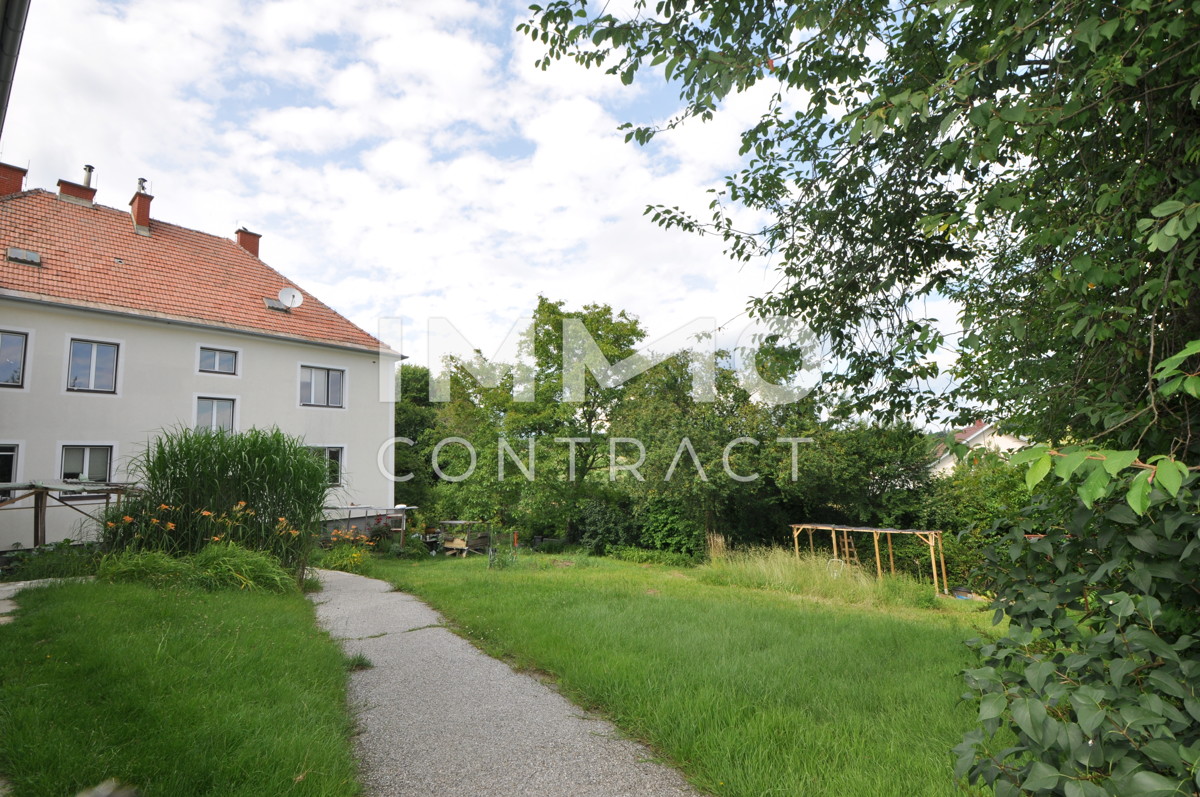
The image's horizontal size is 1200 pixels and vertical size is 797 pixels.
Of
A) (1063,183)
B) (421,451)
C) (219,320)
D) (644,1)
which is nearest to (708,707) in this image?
(1063,183)

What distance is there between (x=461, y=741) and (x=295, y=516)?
6.62m

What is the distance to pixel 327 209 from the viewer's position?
11.4 m

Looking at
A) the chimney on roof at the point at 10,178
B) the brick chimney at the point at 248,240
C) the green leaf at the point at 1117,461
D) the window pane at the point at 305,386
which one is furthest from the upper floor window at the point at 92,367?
the green leaf at the point at 1117,461

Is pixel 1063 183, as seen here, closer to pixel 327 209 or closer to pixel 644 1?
pixel 644 1

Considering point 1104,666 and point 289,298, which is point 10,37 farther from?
point 289,298

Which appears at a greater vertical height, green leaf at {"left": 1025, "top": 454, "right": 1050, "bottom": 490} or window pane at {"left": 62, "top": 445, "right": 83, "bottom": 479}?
window pane at {"left": 62, "top": 445, "right": 83, "bottom": 479}

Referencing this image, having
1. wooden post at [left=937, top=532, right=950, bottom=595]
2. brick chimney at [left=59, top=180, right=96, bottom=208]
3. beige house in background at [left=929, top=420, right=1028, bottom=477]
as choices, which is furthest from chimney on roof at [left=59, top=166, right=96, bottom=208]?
wooden post at [left=937, top=532, right=950, bottom=595]

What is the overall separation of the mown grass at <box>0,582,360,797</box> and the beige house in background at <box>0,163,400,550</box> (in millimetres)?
7131

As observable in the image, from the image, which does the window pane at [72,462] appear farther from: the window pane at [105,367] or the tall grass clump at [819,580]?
the tall grass clump at [819,580]

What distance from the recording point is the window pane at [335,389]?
19672 mm

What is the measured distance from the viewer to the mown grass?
9.36 feet

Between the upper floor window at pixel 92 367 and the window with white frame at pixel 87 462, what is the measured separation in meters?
1.46

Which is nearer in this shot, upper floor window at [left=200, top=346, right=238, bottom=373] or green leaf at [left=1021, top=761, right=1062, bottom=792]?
green leaf at [left=1021, top=761, right=1062, bottom=792]

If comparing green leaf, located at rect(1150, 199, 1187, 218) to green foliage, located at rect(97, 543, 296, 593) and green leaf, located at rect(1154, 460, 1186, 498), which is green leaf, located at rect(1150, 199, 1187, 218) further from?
green foliage, located at rect(97, 543, 296, 593)
